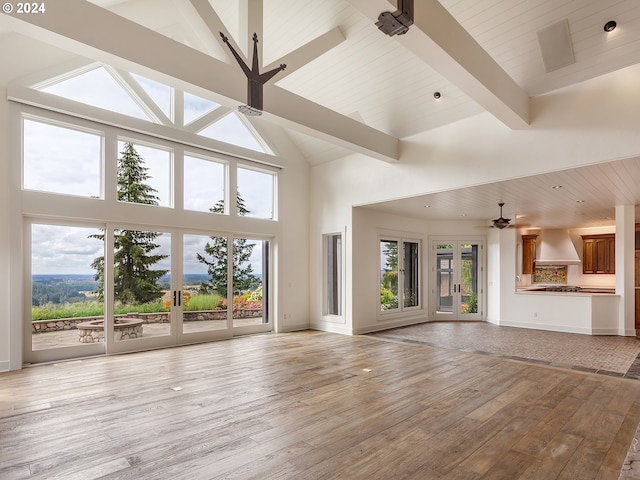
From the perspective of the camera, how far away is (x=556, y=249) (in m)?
11.5

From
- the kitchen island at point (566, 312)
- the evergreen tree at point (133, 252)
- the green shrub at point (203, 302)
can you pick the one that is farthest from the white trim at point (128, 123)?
the kitchen island at point (566, 312)

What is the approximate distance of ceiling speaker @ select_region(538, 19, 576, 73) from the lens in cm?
444

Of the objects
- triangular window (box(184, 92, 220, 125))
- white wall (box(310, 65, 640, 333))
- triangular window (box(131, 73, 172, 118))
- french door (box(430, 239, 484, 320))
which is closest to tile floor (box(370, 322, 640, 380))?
french door (box(430, 239, 484, 320))

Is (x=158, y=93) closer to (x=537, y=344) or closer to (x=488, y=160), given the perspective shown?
(x=488, y=160)

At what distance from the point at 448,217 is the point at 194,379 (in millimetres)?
7171

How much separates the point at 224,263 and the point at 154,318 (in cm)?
161

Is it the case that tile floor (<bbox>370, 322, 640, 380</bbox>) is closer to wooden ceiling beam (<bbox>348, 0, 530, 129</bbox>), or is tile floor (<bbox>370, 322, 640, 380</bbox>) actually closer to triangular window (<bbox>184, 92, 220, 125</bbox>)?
wooden ceiling beam (<bbox>348, 0, 530, 129</bbox>)

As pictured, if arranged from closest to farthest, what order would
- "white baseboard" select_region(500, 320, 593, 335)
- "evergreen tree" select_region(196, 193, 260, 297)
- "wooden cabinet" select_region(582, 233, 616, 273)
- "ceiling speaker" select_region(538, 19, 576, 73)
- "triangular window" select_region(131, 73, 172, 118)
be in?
"ceiling speaker" select_region(538, 19, 576, 73) < "triangular window" select_region(131, 73, 172, 118) < "evergreen tree" select_region(196, 193, 260, 297) < "white baseboard" select_region(500, 320, 593, 335) < "wooden cabinet" select_region(582, 233, 616, 273)

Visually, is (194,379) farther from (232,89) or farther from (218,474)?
(232,89)

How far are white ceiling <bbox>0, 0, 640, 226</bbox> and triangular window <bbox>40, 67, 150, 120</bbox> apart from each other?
0.90m

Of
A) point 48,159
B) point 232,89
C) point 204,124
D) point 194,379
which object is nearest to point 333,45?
point 232,89

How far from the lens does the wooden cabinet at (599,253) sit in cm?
1071

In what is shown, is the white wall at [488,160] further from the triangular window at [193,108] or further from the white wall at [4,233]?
the white wall at [4,233]

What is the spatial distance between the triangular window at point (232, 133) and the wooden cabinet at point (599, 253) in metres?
9.86
